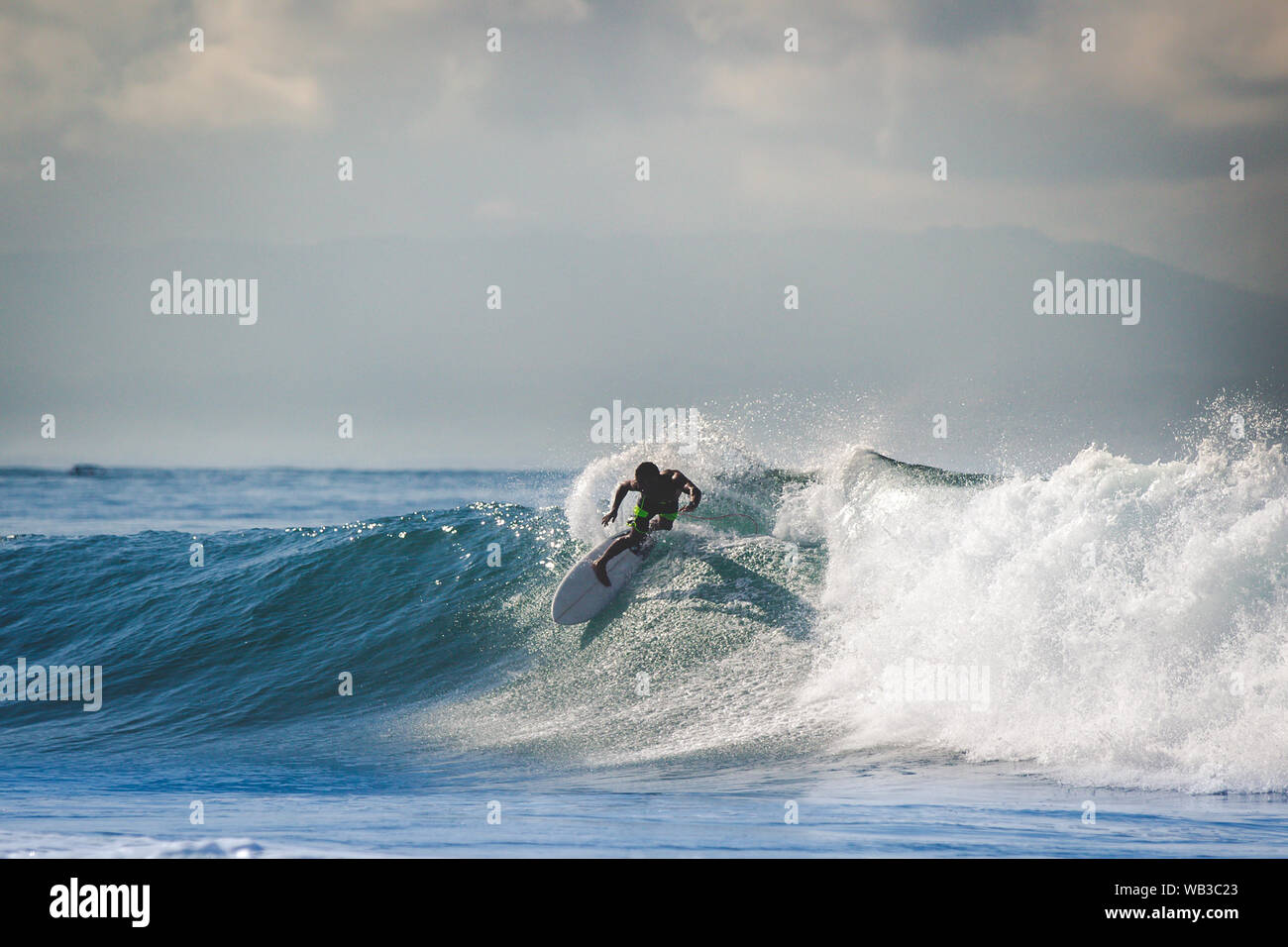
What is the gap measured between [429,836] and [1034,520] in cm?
581

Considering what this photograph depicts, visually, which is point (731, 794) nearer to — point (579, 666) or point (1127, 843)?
point (1127, 843)

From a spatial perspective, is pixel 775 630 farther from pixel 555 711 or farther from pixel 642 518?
pixel 555 711

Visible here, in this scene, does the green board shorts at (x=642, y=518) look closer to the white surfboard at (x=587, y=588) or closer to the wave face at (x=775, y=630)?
the white surfboard at (x=587, y=588)

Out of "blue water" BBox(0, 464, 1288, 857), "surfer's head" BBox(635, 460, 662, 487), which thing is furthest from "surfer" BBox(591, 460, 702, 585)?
"blue water" BBox(0, 464, 1288, 857)

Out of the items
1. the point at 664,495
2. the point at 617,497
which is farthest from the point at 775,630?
the point at 617,497

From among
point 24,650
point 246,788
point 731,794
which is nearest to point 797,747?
point 731,794

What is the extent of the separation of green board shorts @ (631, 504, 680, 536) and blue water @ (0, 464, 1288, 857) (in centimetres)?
55

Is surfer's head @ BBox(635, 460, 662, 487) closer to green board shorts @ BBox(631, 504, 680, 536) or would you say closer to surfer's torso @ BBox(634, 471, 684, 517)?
surfer's torso @ BBox(634, 471, 684, 517)

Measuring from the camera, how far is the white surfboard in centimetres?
1098

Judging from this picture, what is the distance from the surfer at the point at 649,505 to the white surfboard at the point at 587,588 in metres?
0.09

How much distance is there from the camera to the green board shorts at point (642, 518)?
435 inches

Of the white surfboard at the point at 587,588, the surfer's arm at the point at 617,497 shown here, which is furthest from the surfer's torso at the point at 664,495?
the white surfboard at the point at 587,588

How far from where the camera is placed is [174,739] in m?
9.84
